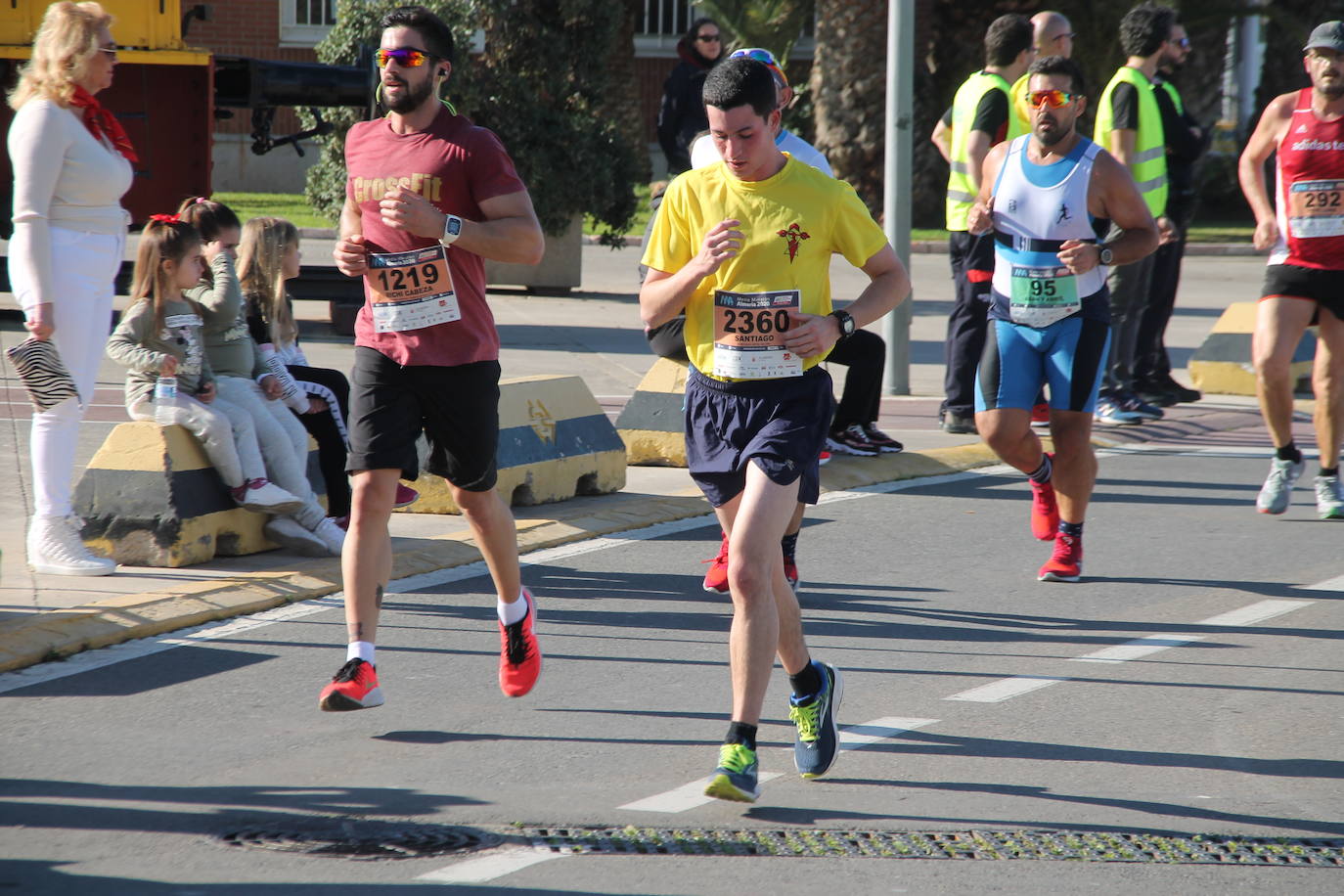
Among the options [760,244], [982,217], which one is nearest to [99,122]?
[760,244]

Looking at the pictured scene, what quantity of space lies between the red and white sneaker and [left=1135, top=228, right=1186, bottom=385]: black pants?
8046 mm

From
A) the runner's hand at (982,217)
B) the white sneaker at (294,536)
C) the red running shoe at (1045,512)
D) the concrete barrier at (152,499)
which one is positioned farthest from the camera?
the red running shoe at (1045,512)

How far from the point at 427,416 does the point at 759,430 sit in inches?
45.4

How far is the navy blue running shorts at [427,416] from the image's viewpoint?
531 centimetres

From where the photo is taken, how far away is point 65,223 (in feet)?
22.2

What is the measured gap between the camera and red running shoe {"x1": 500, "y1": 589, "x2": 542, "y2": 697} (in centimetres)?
554

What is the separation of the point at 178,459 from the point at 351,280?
7318 millimetres

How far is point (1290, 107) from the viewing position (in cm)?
873

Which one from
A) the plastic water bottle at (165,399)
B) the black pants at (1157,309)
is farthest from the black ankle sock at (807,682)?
the black pants at (1157,309)

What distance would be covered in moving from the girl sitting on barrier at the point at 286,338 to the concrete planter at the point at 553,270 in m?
9.67

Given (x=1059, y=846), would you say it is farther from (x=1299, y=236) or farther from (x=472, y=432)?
(x=1299, y=236)

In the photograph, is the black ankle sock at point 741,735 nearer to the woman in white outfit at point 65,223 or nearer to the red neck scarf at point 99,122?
the woman in white outfit at point 65,223

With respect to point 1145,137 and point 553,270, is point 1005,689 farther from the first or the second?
point 553,270

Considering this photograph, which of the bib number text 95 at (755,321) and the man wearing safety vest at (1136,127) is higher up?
the man wearing safety vest at (1136,127)
